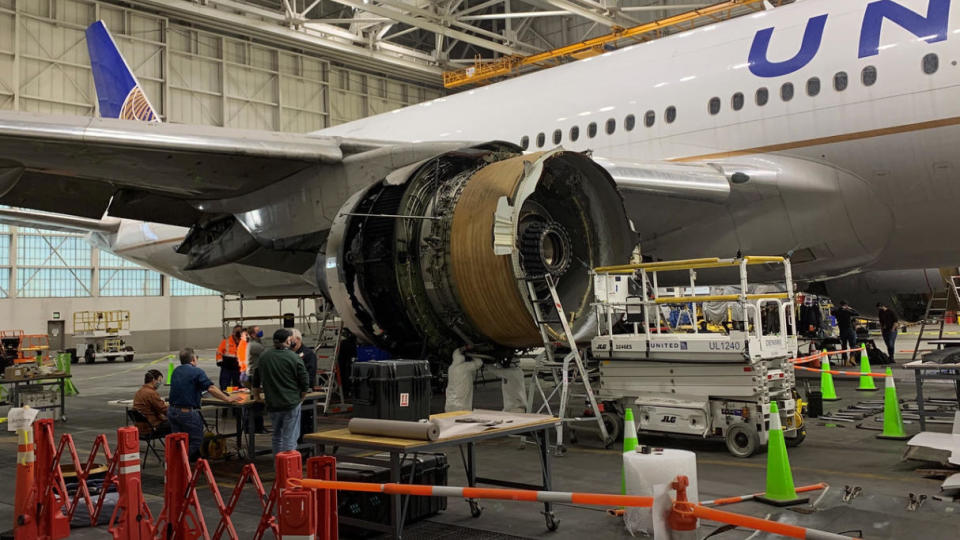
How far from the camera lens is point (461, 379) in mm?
8328

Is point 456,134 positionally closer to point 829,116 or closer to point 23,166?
point 829,116

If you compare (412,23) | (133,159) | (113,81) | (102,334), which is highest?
(412,23)

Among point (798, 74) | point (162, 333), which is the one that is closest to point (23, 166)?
point (798, 74)

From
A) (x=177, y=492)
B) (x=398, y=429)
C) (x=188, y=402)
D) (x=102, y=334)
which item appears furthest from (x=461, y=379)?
(x=102, y=334)

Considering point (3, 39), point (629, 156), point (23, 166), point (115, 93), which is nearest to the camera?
point (23, 166)

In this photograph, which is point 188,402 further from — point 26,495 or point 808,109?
point 808,109

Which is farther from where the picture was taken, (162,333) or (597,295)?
(162,333)

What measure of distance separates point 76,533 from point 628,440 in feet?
12.9

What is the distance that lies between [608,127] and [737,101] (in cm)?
208

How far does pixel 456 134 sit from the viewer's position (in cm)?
1436

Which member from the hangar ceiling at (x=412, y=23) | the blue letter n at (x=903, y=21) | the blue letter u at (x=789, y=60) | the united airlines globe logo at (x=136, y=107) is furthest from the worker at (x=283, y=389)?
the hangar ceiling at (x=412, y=23)

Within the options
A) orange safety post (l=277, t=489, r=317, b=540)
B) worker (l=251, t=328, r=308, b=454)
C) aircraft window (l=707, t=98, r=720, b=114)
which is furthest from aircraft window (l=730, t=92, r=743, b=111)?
orange safety post (l=277, t=489, r=317, b=540)

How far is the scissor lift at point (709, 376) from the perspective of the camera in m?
7.20

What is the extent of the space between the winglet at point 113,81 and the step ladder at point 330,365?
703cm
